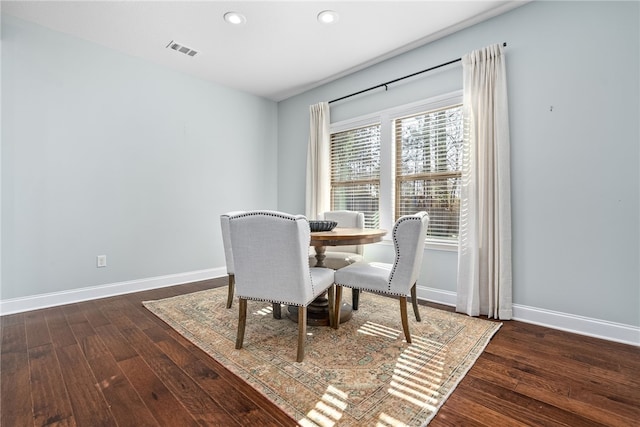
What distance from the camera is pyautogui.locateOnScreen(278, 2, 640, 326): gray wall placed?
2.07 meters

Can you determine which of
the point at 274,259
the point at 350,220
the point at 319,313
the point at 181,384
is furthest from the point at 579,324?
the point at 181,384

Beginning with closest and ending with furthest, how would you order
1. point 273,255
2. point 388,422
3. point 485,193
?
point 388,422
point 273,255
point 485,193

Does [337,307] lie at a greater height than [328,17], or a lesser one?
lesser

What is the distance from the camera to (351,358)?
5.95 feet

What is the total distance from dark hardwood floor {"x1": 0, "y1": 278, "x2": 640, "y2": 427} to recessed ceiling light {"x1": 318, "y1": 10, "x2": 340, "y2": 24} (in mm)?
2929

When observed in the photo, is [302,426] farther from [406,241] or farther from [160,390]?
[406,241]

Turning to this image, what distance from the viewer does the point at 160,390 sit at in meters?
1.52

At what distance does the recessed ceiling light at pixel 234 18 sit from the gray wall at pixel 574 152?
2139 millimetres

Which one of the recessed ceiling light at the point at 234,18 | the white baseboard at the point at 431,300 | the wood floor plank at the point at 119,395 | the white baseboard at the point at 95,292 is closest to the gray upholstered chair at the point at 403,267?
the white baseboard at the point at 431,300

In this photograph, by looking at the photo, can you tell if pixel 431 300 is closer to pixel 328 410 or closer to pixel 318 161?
pixel 328 410

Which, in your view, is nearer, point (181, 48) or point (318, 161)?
point (181, 48)

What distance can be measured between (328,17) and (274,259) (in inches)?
89.7

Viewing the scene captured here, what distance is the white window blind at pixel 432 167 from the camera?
2.94 metres

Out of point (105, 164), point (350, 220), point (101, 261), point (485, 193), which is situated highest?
point (105, 164)
